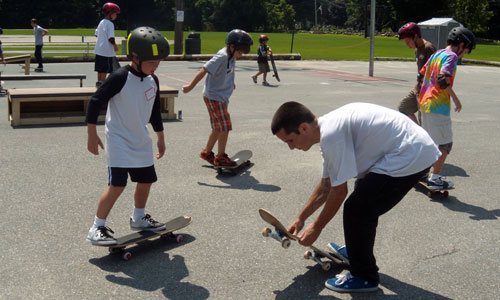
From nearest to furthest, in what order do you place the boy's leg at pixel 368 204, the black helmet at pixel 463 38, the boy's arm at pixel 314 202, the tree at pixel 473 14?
the boy's leg at pixel 368 204 < the boy's arm at pixel 314 202 < the black helmet at pixel 463 38 < the tree at pixel 473 14

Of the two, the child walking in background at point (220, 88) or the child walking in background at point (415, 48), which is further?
the child walking in background at point (415, 48)

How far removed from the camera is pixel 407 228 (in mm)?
5625

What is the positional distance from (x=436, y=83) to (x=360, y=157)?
3373 mm

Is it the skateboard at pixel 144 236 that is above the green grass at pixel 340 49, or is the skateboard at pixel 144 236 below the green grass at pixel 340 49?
below

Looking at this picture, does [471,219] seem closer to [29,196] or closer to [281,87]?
[29,196]

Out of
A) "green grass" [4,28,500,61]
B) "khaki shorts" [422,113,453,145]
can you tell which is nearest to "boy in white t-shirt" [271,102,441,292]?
"khaki shorts" [422,113,453,145]

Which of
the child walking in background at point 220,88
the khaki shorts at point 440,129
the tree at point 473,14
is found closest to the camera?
the khaki shorts at point 440,129

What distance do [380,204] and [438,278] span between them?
1.06 meters

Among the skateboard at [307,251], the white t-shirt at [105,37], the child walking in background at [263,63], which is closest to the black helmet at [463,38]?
the skateboard at [307,251]

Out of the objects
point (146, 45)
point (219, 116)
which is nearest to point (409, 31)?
point (219, 116)

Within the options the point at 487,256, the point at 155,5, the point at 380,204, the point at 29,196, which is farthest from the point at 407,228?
the point at 155,5

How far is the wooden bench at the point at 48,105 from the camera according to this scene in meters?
10.4

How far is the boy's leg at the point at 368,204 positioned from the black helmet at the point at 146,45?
1.88 m

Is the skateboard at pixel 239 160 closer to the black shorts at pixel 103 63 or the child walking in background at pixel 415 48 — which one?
the child walking in background at pixel 415 48
